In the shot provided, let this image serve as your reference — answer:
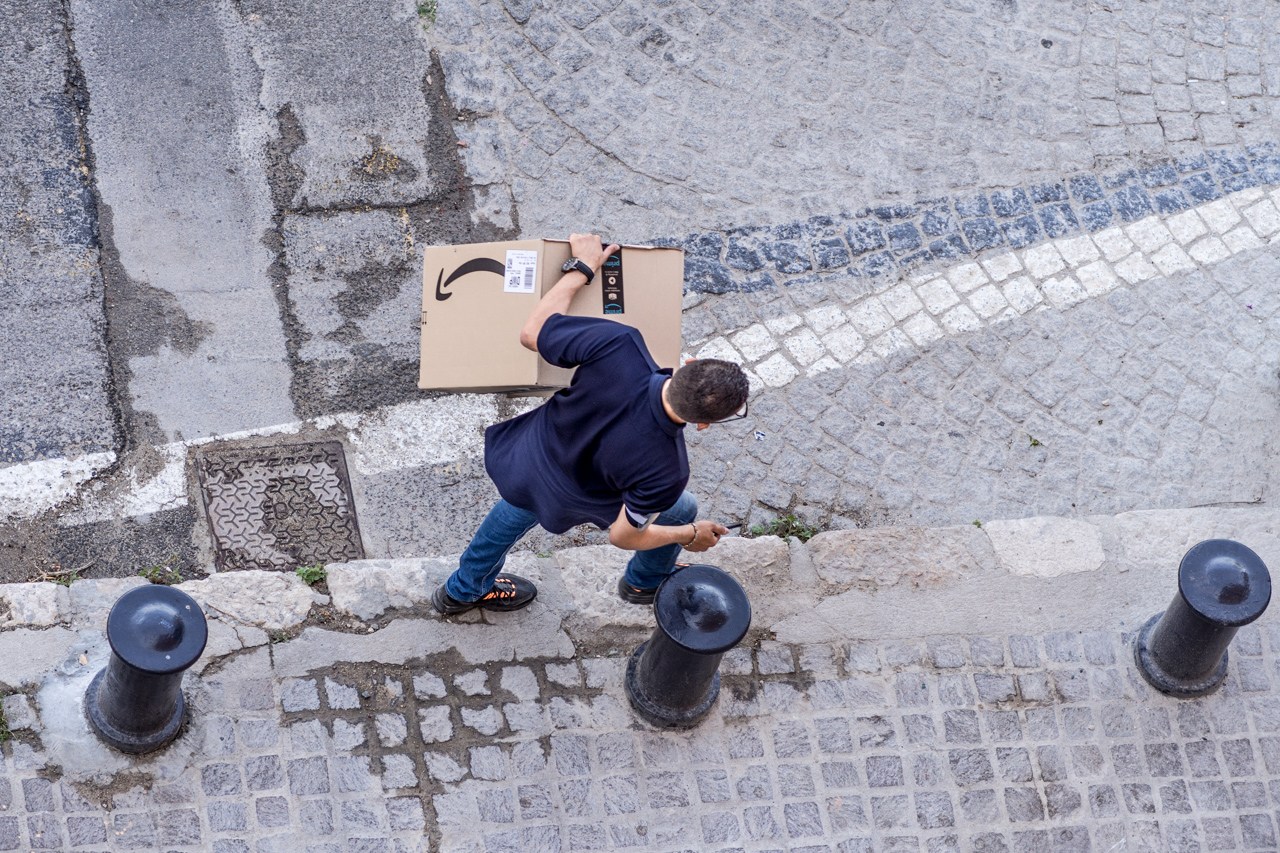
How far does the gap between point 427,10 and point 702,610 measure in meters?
3.98

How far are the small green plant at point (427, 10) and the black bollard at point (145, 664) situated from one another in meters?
3.69

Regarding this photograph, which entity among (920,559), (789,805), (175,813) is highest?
(920,559)

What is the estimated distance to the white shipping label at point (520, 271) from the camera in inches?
167

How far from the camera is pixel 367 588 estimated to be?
4.79 m

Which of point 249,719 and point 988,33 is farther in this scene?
point 988,33

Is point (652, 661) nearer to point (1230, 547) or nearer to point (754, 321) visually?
point (754, 321)

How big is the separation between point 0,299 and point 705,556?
3.67 meters

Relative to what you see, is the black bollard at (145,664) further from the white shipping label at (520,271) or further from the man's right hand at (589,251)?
the man's right hand at (589,251)

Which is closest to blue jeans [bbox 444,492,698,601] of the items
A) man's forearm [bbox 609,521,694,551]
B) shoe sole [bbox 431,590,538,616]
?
shoe sole [bbox 431,590,538,616]

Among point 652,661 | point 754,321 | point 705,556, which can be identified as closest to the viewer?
point 652,661

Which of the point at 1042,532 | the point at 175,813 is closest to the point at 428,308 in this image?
the point at 175,813

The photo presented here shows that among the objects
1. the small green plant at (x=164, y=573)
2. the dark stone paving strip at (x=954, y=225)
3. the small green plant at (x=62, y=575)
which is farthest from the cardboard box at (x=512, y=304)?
the small green plant at (x=62, y=575)

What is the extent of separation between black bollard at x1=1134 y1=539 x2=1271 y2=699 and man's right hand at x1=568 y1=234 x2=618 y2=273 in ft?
9.09

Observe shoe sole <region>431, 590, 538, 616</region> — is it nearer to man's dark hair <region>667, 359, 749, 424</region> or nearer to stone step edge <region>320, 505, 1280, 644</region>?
stone step edge <region>320, 505, 1280, 644</region>
